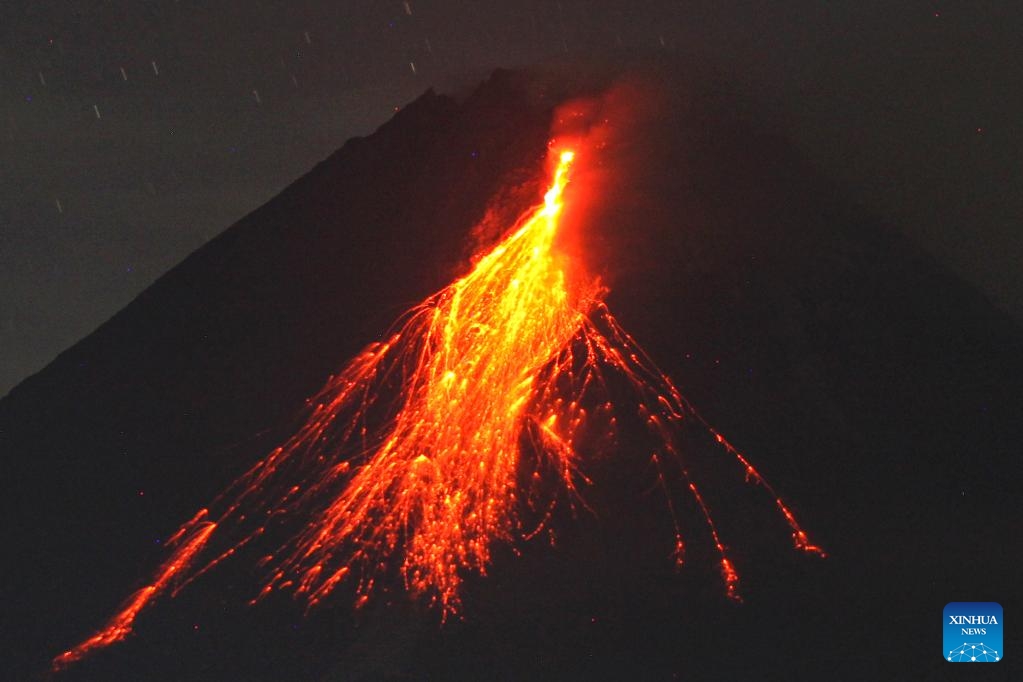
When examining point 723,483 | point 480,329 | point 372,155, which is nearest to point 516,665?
point 723,483

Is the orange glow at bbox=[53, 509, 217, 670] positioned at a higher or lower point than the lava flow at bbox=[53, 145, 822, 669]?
lower

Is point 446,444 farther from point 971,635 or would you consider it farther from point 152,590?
point 971,635

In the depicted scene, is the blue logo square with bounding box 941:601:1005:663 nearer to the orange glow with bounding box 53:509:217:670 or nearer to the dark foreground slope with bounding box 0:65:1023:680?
the dark foreground slope with bounding box 0:65:1023:680

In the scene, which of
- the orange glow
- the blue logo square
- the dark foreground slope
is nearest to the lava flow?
the orange glow

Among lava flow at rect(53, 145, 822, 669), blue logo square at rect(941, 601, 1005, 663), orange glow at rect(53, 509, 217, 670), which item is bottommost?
orange glow at rect(53, 509, 217, 670)

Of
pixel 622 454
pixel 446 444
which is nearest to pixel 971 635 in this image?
pixel 622 454

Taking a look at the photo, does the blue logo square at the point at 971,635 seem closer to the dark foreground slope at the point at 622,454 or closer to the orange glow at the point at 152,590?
the dark foreground slope at the point at 622,454

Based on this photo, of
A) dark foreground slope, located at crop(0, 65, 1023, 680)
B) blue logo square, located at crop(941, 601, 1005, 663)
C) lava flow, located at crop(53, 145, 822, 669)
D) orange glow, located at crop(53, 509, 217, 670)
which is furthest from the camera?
lava flow, located at crop(53, 145, 822, 669)

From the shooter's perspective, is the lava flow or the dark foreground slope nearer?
the dark foreground slope
